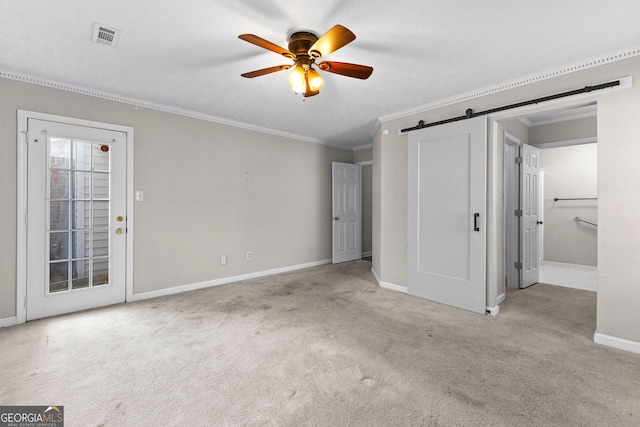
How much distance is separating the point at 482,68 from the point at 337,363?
2930 millimetres

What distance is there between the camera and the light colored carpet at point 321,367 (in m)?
1.71

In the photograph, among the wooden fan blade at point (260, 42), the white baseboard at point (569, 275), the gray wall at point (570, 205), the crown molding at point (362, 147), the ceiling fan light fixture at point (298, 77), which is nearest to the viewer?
the wooden fan blade at point (260, 42)

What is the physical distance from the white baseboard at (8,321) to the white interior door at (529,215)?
6063 mm

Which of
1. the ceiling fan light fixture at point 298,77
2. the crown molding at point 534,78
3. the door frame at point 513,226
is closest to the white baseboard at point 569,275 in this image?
the door frame at point 513,226

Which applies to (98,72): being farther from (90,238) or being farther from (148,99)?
(90,238)

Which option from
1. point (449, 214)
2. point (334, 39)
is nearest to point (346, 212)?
point (449, 214)

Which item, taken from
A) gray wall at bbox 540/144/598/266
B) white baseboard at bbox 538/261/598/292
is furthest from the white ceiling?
gray wall at bbox 540/144/598/266

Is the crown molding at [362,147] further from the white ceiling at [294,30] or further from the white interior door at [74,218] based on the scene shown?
the white interior door at [74,218]

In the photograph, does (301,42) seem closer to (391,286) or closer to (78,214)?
(78,214)

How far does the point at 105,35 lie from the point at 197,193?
2226 millimetres

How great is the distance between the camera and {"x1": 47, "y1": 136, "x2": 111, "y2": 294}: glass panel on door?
124 inches

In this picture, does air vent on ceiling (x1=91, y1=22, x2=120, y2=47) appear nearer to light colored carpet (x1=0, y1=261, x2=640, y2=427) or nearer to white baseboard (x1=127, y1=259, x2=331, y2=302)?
light colored carpet (x1=0, y1=261, x2=640, y2=427)

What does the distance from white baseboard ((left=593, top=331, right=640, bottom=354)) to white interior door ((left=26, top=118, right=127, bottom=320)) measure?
16.2ft

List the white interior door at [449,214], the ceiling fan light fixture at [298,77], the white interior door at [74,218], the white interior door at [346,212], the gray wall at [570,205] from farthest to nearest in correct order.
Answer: the white interior door at [346,212] → the gray wall at [570,205] → the white interior door at [449,214] → the white interior door at [74,218] → the ceiling fan light fixture at [298,77]
